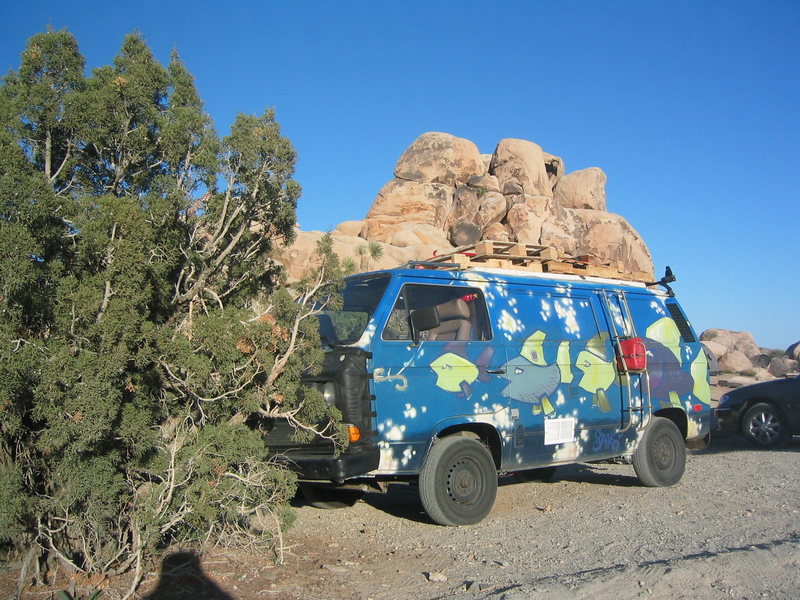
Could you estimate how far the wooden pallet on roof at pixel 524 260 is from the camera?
7985 mm

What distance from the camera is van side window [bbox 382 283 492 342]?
21.3 ft

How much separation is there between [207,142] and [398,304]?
227cm

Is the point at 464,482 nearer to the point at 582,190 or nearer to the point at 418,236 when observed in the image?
the point at 418,236

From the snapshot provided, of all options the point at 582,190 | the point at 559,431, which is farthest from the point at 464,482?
the point at 582,190

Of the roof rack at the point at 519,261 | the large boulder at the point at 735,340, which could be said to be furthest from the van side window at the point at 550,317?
the large boulder at the point at 735,340

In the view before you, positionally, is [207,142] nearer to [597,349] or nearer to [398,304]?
[398,304]

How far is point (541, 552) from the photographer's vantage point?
5684 mm

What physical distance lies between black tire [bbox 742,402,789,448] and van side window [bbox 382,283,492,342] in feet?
25.4

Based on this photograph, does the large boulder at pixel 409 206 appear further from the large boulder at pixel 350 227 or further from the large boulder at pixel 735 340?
the large boulder at pixel 735 340

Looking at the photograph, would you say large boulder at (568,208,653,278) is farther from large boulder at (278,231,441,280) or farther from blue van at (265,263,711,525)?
blue van at (265,263,711,525)

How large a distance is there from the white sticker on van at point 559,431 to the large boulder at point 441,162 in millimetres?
42142

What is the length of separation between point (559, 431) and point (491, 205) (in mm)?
41026

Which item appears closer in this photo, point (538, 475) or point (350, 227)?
point (538, 475)

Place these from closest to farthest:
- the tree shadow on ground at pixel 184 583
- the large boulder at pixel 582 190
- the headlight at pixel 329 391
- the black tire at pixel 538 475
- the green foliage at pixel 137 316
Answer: the green foliage at pixel 137 316 < the tree shadow on ground at pixel 184 583 < the headlight at pixel 329 391 < the black tire at pixel 538 475 < the large boulder at pixel 582 190
